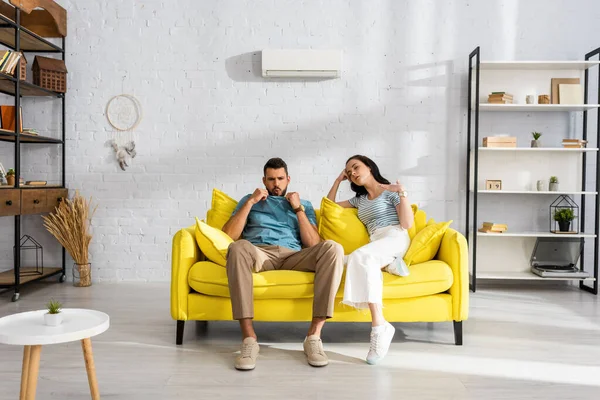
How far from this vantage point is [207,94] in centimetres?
503

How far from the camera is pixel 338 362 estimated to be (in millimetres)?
2830

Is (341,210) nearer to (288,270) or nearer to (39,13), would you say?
(288,270)

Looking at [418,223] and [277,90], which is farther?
[277,90]

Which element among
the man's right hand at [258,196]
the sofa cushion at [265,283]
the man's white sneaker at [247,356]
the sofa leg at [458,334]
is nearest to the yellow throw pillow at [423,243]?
the sofa leg at [458,334]

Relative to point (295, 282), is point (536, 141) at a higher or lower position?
higher

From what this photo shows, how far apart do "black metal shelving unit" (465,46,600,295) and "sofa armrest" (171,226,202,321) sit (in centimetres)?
253

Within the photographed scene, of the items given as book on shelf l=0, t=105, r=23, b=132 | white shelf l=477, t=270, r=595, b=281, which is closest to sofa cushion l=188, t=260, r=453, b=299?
white shelf l=477, t=270, r=595, b=281

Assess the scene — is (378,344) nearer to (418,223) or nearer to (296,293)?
(296,293)

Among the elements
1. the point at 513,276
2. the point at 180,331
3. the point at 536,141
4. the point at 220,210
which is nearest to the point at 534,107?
the point at 536,141

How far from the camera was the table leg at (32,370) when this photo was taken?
196 centimetres

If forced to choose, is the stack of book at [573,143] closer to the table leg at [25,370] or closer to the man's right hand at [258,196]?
the man's right hand at [258,196]

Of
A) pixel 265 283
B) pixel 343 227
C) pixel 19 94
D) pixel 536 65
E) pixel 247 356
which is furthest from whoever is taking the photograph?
pixel 536 65

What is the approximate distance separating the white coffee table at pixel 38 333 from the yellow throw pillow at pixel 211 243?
1.02 m

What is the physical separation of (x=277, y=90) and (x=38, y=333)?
3485 mm
